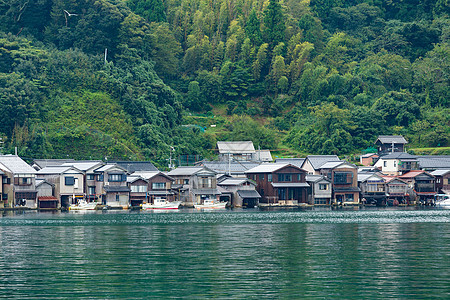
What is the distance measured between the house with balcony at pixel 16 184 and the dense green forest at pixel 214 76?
32.6ft

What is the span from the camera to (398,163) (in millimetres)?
75938

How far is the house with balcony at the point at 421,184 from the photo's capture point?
7306 centimetres

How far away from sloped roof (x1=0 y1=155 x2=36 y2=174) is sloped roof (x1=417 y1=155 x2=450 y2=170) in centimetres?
4315

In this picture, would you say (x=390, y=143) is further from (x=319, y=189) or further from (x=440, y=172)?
(x=319, y=189)

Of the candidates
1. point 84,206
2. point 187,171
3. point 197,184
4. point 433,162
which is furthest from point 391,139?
point 84,206

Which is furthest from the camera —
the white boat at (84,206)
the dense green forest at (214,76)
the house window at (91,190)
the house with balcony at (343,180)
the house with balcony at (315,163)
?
the dense green forest at (214,76)

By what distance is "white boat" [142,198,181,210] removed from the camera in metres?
65.8

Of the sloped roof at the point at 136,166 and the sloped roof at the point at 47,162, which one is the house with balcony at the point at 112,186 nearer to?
the sloped roof at the point at 136,166

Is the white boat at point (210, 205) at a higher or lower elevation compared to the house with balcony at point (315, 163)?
lower

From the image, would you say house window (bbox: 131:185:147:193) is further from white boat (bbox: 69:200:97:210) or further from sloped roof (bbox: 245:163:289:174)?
sloped roof (bbox: 245:163:289:174)

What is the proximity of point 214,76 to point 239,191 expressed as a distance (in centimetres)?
3684

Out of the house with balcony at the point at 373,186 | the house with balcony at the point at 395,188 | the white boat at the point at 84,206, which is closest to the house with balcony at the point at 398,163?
the house with balcony at the point at 395,188

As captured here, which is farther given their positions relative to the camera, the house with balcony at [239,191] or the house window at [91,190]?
the house with balcony at [239,191]

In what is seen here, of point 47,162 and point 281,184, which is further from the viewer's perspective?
point 47,162
